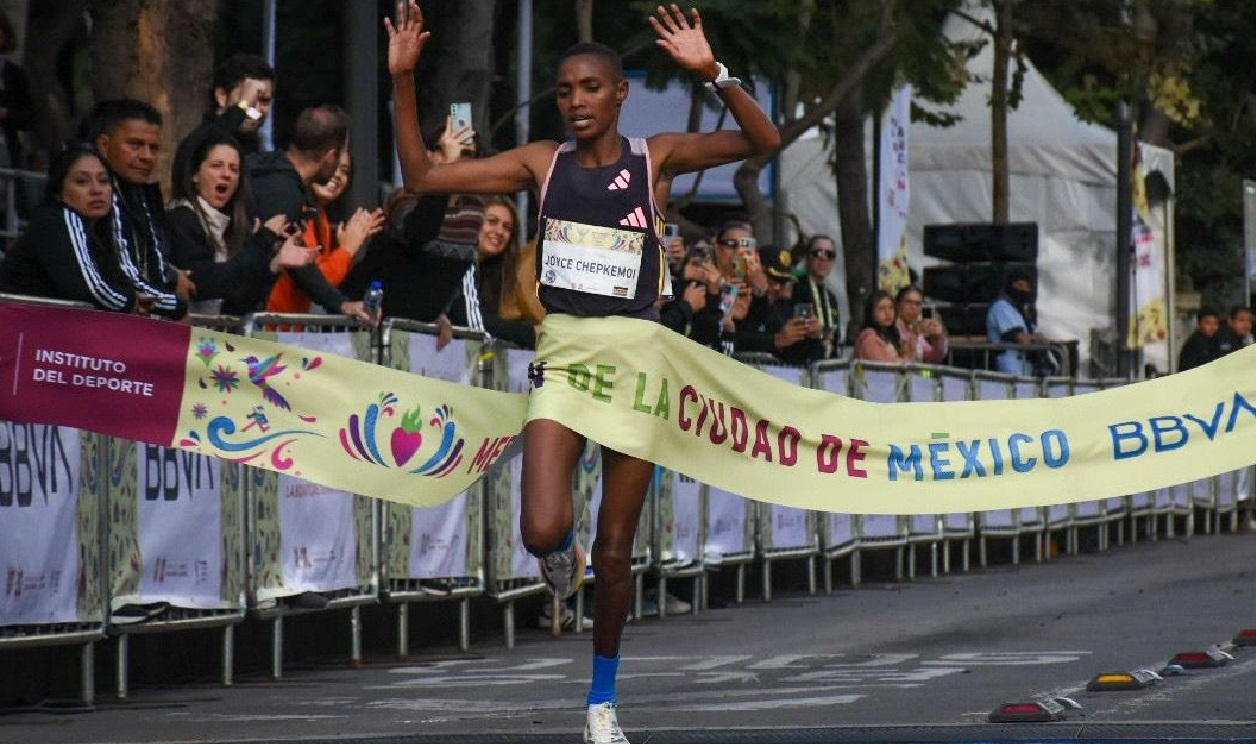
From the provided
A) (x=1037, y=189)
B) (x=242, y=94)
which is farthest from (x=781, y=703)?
(x=1037, y=189)

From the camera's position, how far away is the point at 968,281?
88.1ft

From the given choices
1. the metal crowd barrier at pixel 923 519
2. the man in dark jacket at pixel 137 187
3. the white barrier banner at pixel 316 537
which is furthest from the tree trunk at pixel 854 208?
the man in dark jacket at pixel 137 187

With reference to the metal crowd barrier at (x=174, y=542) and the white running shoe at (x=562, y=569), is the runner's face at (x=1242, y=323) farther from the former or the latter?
the white running shoe at (x=562, y=569)

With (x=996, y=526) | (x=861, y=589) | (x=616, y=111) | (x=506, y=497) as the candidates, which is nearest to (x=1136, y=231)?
(x=996, y=526)

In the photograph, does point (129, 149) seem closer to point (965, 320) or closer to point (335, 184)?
point (335, 184)

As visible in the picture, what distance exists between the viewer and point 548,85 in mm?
23391

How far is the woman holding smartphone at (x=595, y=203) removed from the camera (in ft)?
30.0

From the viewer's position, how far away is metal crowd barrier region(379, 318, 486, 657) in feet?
44.0

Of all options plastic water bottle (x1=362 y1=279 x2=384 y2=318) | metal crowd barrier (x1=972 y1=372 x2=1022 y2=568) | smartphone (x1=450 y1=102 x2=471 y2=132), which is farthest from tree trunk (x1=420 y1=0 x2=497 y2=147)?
smartphone (x1=450 y1=102 x2=471 y2=132)

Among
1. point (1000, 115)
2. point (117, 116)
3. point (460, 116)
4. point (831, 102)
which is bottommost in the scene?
point (460, 116)

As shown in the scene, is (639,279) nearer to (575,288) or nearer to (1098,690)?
(575,288)

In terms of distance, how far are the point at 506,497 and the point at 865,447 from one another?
4444mm

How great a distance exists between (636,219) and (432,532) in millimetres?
4772

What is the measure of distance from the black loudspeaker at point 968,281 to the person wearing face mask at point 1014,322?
0.07 meters
